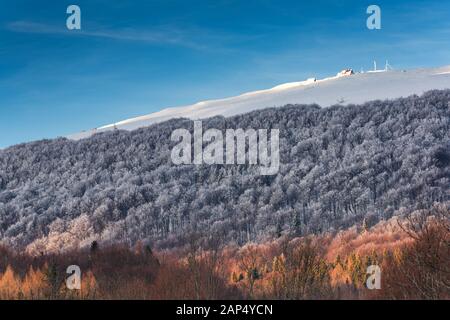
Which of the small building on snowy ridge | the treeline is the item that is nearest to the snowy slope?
the small building on snowy ridge

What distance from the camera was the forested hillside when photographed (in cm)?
3055

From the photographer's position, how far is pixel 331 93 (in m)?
56.0

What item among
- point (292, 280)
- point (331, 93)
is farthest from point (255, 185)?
point (292, 280)

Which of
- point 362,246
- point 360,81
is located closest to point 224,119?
point 360,81

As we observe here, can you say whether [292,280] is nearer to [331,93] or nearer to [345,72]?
[331,93]

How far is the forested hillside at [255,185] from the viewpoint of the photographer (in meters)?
30.5

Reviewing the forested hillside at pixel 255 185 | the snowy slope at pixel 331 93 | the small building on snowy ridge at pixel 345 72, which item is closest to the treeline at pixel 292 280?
the forested hillside at pixel 255 185

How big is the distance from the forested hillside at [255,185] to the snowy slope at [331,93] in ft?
19.6

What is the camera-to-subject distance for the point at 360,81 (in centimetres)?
6147

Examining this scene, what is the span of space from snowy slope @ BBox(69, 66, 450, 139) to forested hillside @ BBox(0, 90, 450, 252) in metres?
5.98

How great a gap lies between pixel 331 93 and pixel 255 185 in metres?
23.3

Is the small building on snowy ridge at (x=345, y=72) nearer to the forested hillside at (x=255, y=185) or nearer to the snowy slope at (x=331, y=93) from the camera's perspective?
the snowy slope at (x=331, y=93)

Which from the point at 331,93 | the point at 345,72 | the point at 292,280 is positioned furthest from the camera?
the point at 345,72
